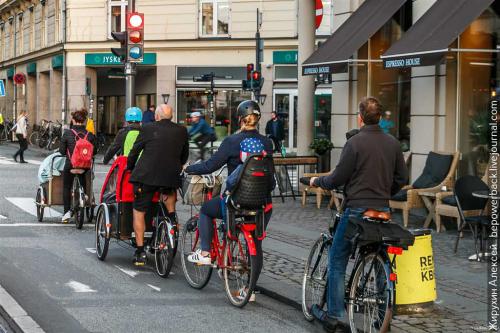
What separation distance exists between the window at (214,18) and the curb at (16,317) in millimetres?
26427

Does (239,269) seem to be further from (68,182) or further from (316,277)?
(68,182)

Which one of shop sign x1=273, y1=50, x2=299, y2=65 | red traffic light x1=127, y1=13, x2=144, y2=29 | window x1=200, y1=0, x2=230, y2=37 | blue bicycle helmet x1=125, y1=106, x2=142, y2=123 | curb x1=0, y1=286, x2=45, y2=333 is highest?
window x1=200, y1=0, x2=230, y2=37

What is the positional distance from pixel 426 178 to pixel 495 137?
4.04ft

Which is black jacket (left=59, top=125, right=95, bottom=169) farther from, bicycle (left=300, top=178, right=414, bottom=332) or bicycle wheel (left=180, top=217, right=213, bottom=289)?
bicycle (left=300, top=178, right=414, bottom=332)

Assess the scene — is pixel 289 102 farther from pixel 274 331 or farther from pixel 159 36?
pixel 274 331

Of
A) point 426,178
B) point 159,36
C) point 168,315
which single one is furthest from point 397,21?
point 159,36

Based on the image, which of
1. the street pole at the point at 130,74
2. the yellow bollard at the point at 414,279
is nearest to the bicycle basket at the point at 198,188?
the yellow bollard at the point at 414,279

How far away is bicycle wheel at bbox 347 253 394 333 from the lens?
19.5 ft

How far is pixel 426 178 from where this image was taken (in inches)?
509

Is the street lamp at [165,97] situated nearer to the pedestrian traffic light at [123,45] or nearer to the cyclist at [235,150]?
the pedestrian traffic light at [123,45]

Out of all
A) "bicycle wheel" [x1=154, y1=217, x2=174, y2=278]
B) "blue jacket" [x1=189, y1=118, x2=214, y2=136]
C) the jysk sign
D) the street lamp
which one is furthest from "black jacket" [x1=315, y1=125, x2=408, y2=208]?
the jysk sign

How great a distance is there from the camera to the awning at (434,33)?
37.9 feet

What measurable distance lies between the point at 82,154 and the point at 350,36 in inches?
218

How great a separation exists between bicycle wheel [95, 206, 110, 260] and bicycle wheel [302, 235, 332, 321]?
10.6ft
